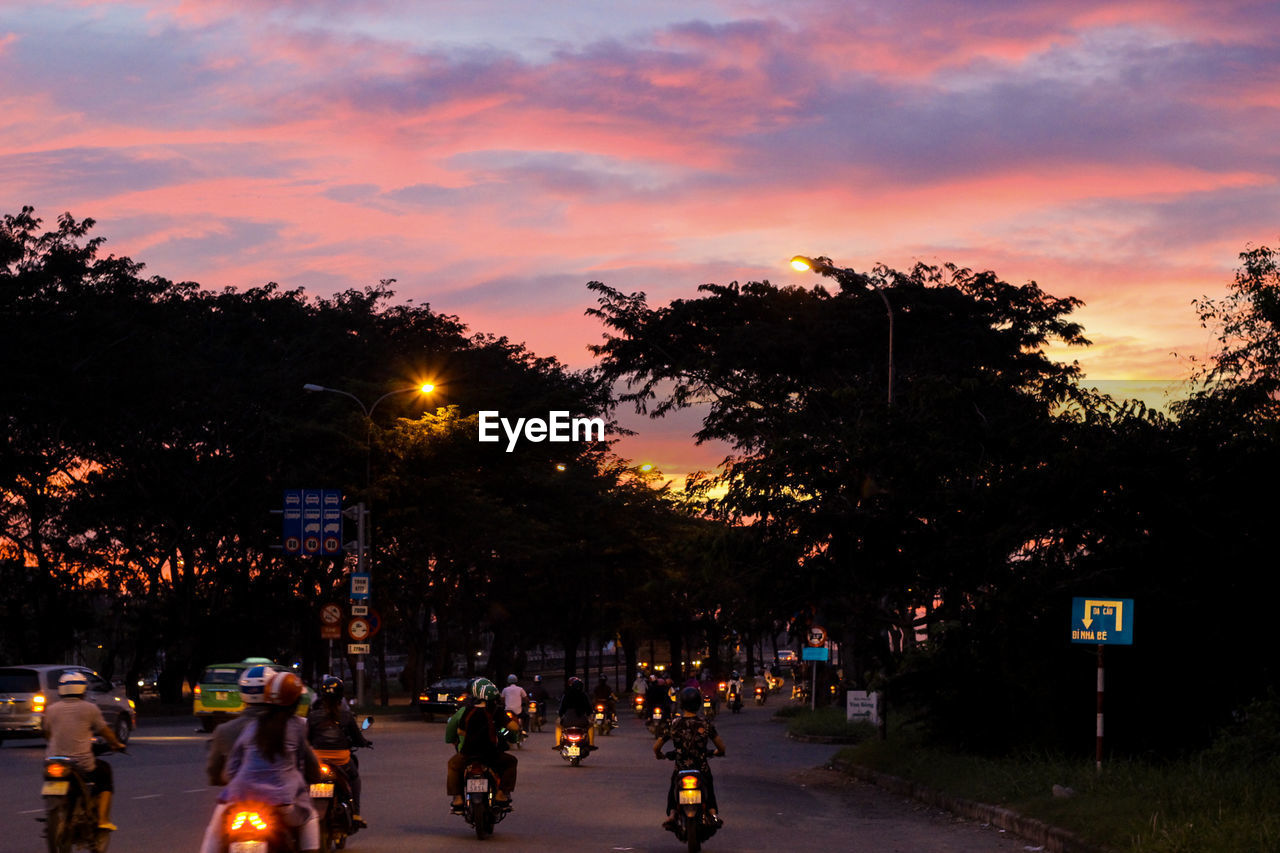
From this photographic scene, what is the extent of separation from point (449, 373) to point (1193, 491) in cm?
4227

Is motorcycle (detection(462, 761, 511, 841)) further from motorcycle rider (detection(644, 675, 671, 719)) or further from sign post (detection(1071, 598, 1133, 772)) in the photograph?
motorcycle rider (detection(644, 675, 671, 719))

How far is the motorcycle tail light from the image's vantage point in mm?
9320

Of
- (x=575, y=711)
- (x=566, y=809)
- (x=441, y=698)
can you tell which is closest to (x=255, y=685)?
(x=566, y=809)

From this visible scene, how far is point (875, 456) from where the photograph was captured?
27.2 m

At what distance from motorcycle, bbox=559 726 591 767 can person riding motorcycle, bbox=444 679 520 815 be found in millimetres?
12037

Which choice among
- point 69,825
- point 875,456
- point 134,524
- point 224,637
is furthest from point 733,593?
point 224,637

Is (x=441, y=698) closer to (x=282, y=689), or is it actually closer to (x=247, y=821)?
(x=247, y=821)

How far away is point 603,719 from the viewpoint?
4478 cm

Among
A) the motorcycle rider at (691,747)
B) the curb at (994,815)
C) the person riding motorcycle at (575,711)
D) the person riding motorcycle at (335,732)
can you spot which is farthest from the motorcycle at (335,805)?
the person riding motorcycle at (575,711)

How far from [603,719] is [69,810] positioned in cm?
3210

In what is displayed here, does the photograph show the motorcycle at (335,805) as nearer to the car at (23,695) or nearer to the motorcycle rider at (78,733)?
the motorcycle rider at (78,733)

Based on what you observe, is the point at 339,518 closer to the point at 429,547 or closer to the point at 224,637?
the point at 429,547

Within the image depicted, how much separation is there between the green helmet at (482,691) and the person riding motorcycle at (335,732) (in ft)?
4.75

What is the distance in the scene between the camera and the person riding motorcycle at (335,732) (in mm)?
14391
